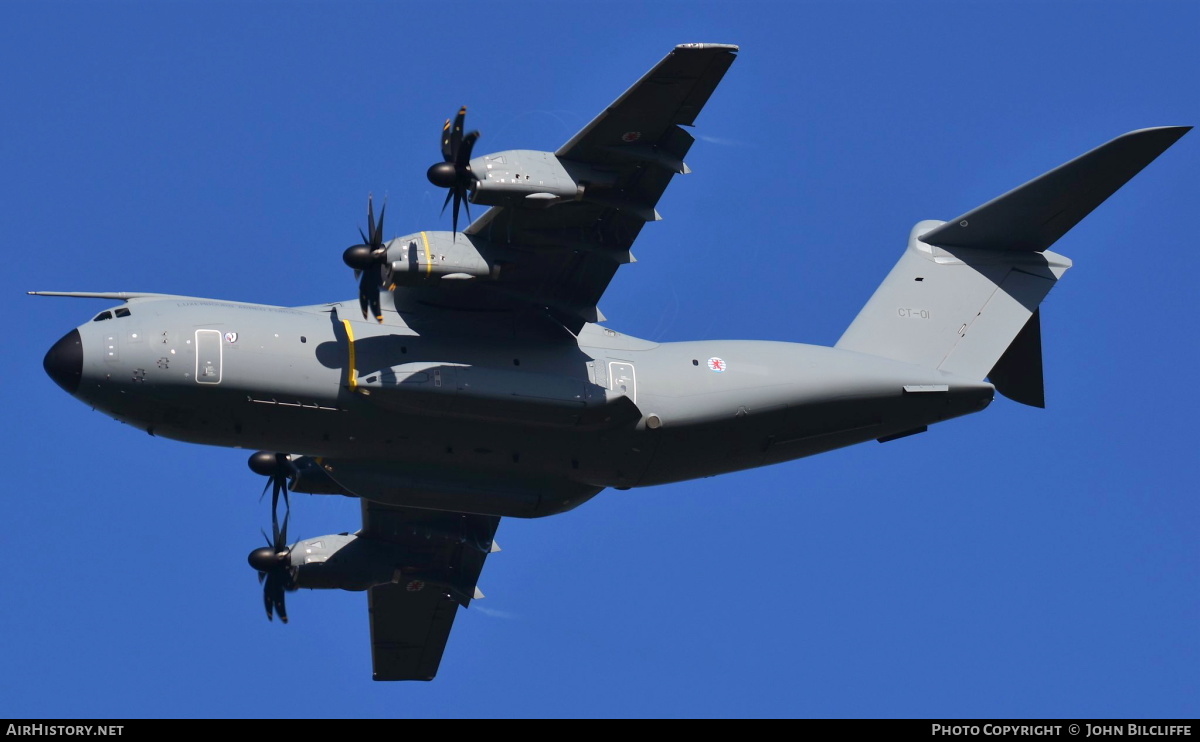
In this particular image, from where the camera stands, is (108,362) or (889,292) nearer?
(108,362)

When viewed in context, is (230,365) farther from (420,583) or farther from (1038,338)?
(1038,338)

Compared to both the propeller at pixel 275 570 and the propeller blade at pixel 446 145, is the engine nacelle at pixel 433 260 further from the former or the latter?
the propeller at pixel 275 570

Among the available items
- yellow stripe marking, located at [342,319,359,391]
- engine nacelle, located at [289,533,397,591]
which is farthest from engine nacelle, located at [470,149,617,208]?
engine nacelle, located at [289,533,397,591]

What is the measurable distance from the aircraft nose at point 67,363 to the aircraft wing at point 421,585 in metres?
5.50

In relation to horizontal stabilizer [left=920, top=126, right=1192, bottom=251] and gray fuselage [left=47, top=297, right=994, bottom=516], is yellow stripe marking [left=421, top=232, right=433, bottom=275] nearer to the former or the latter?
gray fuselage [left=47, top=297, right=994, bottom=516]

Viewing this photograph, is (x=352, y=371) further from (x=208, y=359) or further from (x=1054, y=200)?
(x=1054, y=200)

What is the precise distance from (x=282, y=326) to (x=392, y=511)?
487 cm

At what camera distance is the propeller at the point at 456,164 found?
753 inches

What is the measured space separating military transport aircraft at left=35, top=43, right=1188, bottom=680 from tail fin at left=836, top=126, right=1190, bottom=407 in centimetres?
3

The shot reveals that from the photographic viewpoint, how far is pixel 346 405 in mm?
20188
